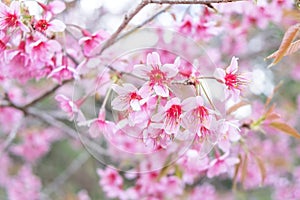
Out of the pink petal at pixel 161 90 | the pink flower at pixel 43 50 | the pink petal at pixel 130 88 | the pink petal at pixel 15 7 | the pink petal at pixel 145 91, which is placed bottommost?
the pink flower at pixel 43 50

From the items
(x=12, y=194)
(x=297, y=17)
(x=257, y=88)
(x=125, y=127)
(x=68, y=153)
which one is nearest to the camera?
(x=125, y=127)

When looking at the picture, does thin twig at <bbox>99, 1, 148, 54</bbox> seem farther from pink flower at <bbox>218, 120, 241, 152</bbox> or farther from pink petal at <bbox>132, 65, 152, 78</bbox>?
pink flower at <bbox>218, 120, 241, 152</bbox>

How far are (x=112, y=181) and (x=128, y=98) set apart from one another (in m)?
1.04

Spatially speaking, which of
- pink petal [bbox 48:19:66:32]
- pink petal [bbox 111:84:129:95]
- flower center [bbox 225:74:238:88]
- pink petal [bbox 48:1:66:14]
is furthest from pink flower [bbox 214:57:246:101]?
pink petal [bbox 48:1:66:14]

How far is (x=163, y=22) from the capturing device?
1642 mm

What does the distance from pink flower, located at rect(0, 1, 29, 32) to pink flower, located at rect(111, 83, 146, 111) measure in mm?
290

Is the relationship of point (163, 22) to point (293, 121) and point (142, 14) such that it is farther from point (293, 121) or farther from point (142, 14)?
point (293, 121)

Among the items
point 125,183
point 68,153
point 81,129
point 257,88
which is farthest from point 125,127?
point 68,153

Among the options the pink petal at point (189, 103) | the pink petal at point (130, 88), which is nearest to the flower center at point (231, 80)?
the pink petal at point (189, 103)

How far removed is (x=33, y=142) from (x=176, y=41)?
1931 mm

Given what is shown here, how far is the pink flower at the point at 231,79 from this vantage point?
43.8 inches

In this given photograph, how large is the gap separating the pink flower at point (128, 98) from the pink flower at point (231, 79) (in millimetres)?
192

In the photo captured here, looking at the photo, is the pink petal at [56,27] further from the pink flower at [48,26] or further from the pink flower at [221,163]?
the pink flower at [221,163]

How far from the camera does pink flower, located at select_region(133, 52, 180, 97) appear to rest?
3.45ft
